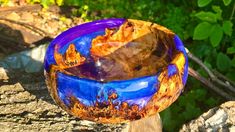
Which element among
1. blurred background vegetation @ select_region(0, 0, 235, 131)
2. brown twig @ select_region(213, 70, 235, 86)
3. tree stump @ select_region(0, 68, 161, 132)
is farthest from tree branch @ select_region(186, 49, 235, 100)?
tree stump @ select_region(0, 68, 161, 132)

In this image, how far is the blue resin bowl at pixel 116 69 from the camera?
5.26 ft

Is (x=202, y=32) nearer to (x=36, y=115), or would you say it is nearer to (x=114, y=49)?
(x=114, y=49)

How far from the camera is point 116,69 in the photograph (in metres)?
1.98

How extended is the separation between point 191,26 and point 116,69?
138 cm

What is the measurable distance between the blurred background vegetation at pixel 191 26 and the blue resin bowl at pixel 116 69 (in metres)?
0.70

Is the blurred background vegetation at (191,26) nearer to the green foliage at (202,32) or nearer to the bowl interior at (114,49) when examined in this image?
the green foliage at (202,32)

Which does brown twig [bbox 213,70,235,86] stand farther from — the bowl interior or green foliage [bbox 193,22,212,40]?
the bowl interior

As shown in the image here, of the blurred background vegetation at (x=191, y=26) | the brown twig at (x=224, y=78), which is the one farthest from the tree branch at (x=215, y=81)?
the blurred background vegetation at (x=191, y=26)

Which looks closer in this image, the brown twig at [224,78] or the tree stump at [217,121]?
the tree stump at [217,121]

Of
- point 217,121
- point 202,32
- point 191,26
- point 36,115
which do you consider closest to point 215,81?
point 202,32

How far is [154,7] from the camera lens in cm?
354

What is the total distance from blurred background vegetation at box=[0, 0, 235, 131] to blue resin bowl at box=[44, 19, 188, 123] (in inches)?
27.6

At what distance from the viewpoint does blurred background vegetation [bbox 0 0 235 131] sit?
2730mm

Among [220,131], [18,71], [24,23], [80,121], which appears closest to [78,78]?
[80,121]
